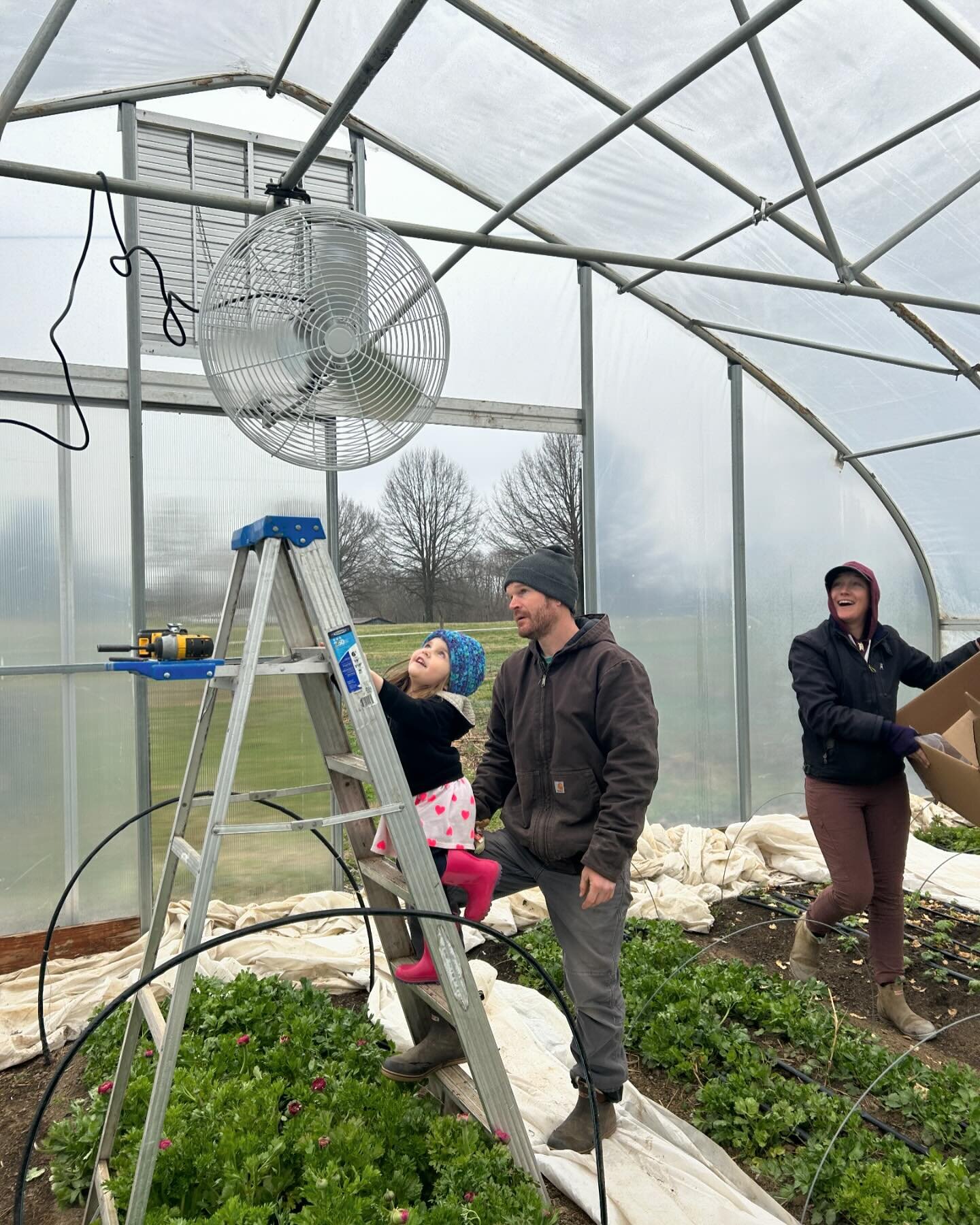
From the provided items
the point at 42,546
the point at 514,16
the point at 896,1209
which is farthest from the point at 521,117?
the point at 896,1209

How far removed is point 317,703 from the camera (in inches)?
95.4

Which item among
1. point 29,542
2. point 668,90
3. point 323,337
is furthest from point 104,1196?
point 668,90

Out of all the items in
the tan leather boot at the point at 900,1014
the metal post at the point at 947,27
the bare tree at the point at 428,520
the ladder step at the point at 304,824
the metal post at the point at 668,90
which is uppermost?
the metal post at the point at 947,27

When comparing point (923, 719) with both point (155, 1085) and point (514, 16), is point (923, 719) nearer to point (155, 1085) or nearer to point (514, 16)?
point (155, 1085)

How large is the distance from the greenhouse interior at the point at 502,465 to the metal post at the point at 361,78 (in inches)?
1.0

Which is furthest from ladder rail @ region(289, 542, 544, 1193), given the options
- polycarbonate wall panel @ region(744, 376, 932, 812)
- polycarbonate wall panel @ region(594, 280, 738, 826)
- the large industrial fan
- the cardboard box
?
polycarbonate wall panel @ region(744, 376, 932, 812)

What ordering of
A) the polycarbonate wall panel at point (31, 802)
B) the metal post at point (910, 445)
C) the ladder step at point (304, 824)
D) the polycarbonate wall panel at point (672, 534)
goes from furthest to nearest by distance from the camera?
the metal post at point (910, 445) < the polycarbonate wall panel at point (672, 534) < the polycarbonate wall panel at point (31, 802) < the ladder step at point (304, 824)

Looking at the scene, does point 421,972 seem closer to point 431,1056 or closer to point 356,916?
point 431,1056

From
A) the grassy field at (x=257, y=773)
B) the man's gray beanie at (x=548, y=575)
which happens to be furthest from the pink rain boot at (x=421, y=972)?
the grassy field at (x=257, y=773)

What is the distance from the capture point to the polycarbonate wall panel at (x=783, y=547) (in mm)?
6234

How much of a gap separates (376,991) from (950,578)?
17.5ft

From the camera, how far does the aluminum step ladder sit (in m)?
1.93

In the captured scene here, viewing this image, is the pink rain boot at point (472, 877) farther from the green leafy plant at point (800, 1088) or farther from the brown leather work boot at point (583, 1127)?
the green leafy plant at point (800, 1088)

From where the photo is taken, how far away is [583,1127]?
268 cm
